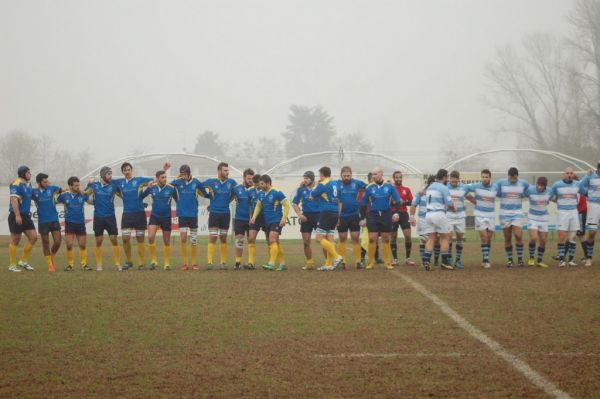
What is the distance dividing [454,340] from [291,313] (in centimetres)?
282

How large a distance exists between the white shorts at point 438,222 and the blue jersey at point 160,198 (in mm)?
6028

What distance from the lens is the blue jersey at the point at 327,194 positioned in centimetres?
1766

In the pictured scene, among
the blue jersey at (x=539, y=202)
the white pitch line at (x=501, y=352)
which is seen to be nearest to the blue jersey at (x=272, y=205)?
the white pitch line at (x=501, y=352)

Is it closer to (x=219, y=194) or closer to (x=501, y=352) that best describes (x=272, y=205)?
(x=219, y=194)

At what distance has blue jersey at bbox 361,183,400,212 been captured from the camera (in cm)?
1773

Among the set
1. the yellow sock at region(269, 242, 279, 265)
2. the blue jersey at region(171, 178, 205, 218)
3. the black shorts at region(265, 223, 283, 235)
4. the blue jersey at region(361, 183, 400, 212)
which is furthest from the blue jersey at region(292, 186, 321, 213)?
the blue jersey at region(171, 178, 205, 218)

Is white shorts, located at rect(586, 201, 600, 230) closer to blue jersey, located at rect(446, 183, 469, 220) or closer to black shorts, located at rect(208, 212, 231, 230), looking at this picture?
blue jersey, located at rect(446, 183, 469, 220)

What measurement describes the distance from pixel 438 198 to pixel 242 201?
4666 mm

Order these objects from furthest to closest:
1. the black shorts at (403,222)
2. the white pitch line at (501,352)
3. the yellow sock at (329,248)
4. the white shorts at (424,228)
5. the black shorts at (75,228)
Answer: the black shorts at (403,222)
the black shorts at (75,228)
the yellow sock at (329,248)
the white shorts at (424,228)
the white pitch line at (501,352)

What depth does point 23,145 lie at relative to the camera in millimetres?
72938

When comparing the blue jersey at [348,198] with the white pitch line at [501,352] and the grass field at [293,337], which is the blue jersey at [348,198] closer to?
the grass field at [293,337]

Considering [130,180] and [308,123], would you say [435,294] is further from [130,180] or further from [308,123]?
[308,123]

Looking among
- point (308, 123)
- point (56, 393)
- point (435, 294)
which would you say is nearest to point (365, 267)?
point (435, 294)

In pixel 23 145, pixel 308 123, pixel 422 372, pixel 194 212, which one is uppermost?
pixel 308 123
